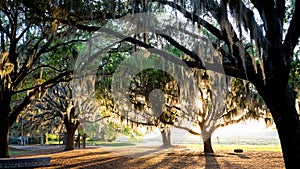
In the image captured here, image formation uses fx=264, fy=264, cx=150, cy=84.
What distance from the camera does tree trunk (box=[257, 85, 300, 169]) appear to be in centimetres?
433

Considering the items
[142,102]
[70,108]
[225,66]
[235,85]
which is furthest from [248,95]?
[70,108]

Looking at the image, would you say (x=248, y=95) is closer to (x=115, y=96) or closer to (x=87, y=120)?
(x=115, y=96)

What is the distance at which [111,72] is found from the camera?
30.3 ft

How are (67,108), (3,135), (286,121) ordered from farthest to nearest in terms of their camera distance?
(67,108) < (3,135) < (286,121)

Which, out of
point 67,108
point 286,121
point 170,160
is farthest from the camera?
point 67,108

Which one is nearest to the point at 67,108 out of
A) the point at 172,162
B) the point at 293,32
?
the point at 172,162

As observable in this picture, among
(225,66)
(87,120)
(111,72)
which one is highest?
(111,72)

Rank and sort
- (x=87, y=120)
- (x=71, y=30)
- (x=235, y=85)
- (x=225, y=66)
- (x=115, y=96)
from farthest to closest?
(x=87, y=120), (x=115, y=96), (x=235, y=85), (x=71, y=30), (x=225, y=66)

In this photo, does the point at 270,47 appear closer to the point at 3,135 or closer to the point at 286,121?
the point at 286,121

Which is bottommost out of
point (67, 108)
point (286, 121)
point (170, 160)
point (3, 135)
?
point (170, 160)

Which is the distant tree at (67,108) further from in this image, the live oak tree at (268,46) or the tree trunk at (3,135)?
the live oak tree at (268,46)

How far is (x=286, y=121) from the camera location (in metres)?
4.45

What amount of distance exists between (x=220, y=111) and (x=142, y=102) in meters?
3.97

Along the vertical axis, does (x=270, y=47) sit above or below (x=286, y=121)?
above
